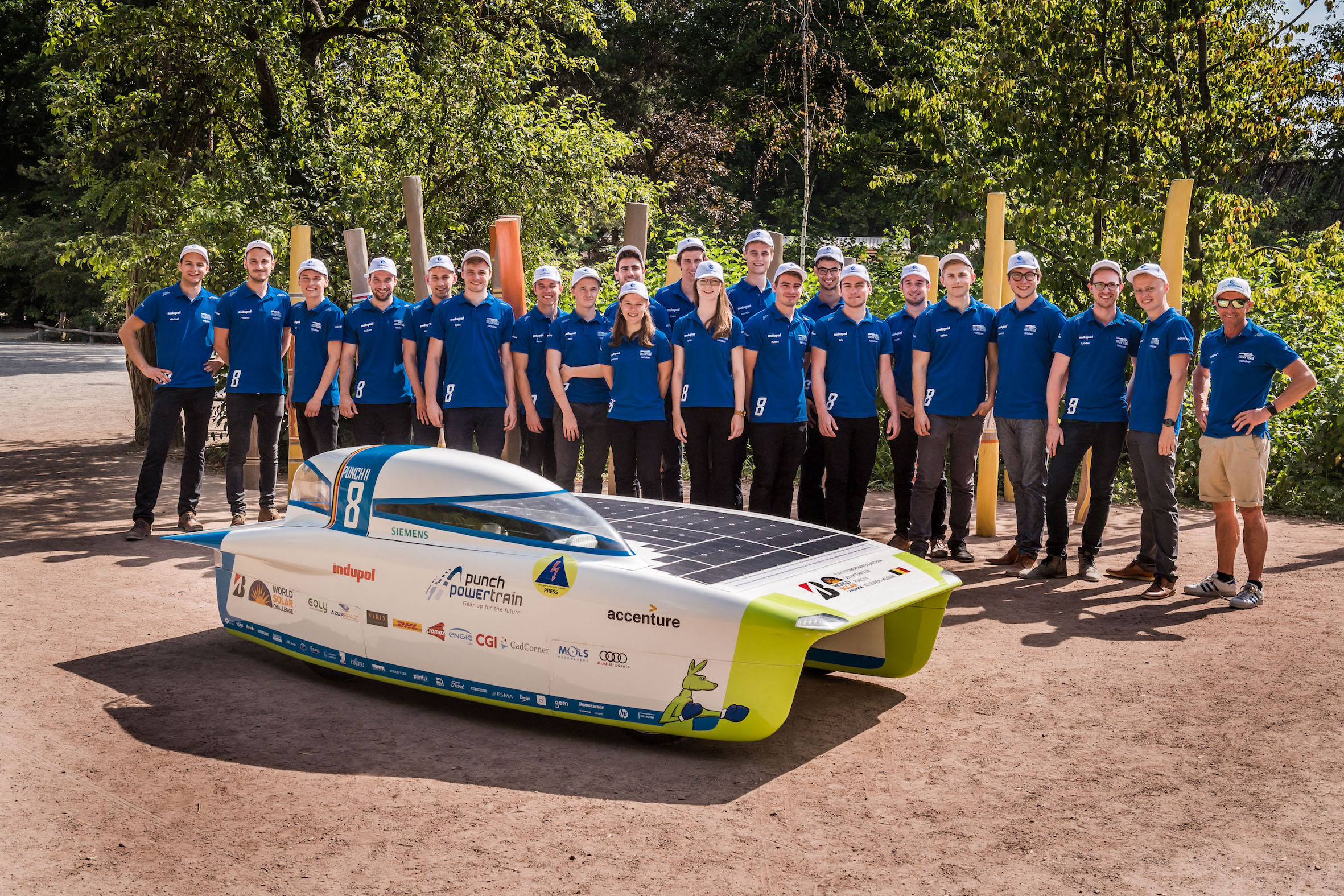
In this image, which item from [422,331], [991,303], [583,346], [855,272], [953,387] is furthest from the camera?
[991,303]

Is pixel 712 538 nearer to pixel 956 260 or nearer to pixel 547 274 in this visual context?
pixel 547 274

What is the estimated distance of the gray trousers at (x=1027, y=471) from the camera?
7.72 m

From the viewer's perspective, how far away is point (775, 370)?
7477 mm

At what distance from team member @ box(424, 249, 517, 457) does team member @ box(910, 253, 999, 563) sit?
2906 mm

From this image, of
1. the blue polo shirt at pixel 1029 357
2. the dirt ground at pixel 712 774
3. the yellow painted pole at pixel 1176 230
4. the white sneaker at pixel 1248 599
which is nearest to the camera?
the dirt ground at pixel 712 774

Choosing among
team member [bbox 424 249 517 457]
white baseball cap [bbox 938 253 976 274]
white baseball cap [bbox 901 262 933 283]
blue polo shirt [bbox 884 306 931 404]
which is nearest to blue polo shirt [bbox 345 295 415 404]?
team member [bbox 424 249 517 457]

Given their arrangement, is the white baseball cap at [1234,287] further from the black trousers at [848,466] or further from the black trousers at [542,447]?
the black trousers at [542,447]

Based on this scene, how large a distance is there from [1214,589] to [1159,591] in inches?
13.1

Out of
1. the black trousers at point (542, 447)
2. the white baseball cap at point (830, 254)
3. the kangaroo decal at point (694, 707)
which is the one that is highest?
the white baseball cap at point (830, 254)

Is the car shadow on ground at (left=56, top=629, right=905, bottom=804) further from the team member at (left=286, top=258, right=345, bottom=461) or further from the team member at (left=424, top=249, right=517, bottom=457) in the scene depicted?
the team member at (left=286, top=258, right=345, bottom=461)

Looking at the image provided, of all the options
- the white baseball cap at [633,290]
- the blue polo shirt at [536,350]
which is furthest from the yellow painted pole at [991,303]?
the blue polo shirt at [536,350]

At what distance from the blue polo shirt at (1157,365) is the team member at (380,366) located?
16.5ft

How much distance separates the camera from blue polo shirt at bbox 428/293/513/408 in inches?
318

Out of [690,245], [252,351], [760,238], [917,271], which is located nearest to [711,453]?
[760,238]
